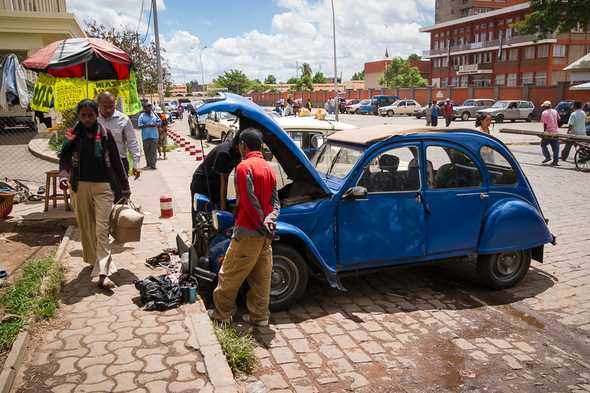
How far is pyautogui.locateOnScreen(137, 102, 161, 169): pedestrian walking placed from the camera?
13.8 meters

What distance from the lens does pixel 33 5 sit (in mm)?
24953

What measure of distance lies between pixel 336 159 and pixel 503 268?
2264mm

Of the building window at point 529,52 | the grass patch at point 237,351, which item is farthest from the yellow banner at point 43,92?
the building window at point 529,52

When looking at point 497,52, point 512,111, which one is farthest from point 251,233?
point 497,52

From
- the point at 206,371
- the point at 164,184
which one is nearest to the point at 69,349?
the point at 206,371

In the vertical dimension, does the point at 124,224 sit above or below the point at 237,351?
above

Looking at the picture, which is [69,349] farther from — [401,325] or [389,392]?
[401,325]

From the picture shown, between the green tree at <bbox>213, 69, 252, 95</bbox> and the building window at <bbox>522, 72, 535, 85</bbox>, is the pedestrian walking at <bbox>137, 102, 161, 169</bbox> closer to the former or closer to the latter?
the building window at <bbox>522, 72, 535, 85</bbox>

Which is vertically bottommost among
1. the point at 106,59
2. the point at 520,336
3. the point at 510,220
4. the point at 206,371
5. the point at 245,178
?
the point at 520,336

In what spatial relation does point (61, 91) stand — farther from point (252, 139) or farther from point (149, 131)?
point (149, 131)

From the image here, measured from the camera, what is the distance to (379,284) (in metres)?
5.96

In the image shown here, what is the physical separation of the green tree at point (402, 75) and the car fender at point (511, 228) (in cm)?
8250

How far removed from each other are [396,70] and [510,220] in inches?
3535

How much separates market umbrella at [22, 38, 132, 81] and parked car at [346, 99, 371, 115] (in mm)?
44115
